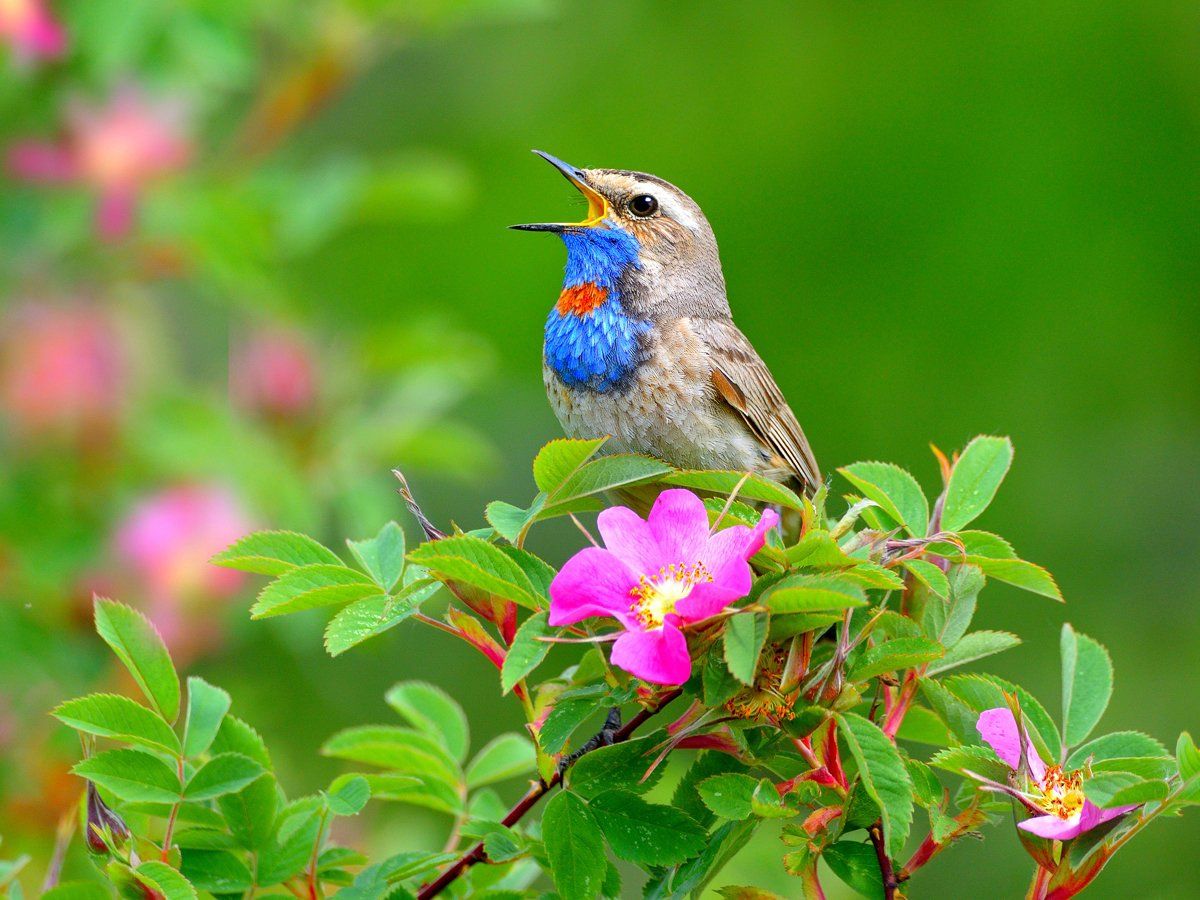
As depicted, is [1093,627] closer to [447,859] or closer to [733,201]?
[733,201]

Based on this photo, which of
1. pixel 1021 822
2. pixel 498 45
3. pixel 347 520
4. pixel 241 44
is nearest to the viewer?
pixel 1021 822

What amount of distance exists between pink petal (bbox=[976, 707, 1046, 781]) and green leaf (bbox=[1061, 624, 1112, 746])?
0.19 metres

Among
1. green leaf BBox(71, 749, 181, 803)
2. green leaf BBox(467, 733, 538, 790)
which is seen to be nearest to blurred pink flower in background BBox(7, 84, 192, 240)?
green leaf BBox(467, 733, 538, 790)

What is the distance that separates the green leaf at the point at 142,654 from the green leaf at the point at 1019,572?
1109 mm

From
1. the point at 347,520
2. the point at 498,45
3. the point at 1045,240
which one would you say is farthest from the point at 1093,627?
the point at 498,45

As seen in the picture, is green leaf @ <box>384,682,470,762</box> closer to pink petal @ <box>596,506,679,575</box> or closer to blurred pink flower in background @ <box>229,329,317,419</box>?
pink petal @ <box>596,506,679,575</box>

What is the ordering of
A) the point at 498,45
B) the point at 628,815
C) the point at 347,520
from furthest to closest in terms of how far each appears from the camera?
the point at 498,45 → the point at 347,520 → the point at 628,815

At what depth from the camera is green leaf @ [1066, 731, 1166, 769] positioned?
2.01m

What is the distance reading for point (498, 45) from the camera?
828cm

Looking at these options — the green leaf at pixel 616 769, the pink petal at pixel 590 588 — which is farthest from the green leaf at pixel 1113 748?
the pink petal at pixel 590 588

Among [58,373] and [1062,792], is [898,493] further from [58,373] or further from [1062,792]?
[58,373]

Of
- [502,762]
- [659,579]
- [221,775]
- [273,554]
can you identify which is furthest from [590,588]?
[502,762]

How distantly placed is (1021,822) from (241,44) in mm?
2867

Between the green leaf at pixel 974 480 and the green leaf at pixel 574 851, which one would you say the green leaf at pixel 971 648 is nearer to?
the green leaf at pixel 974 480
